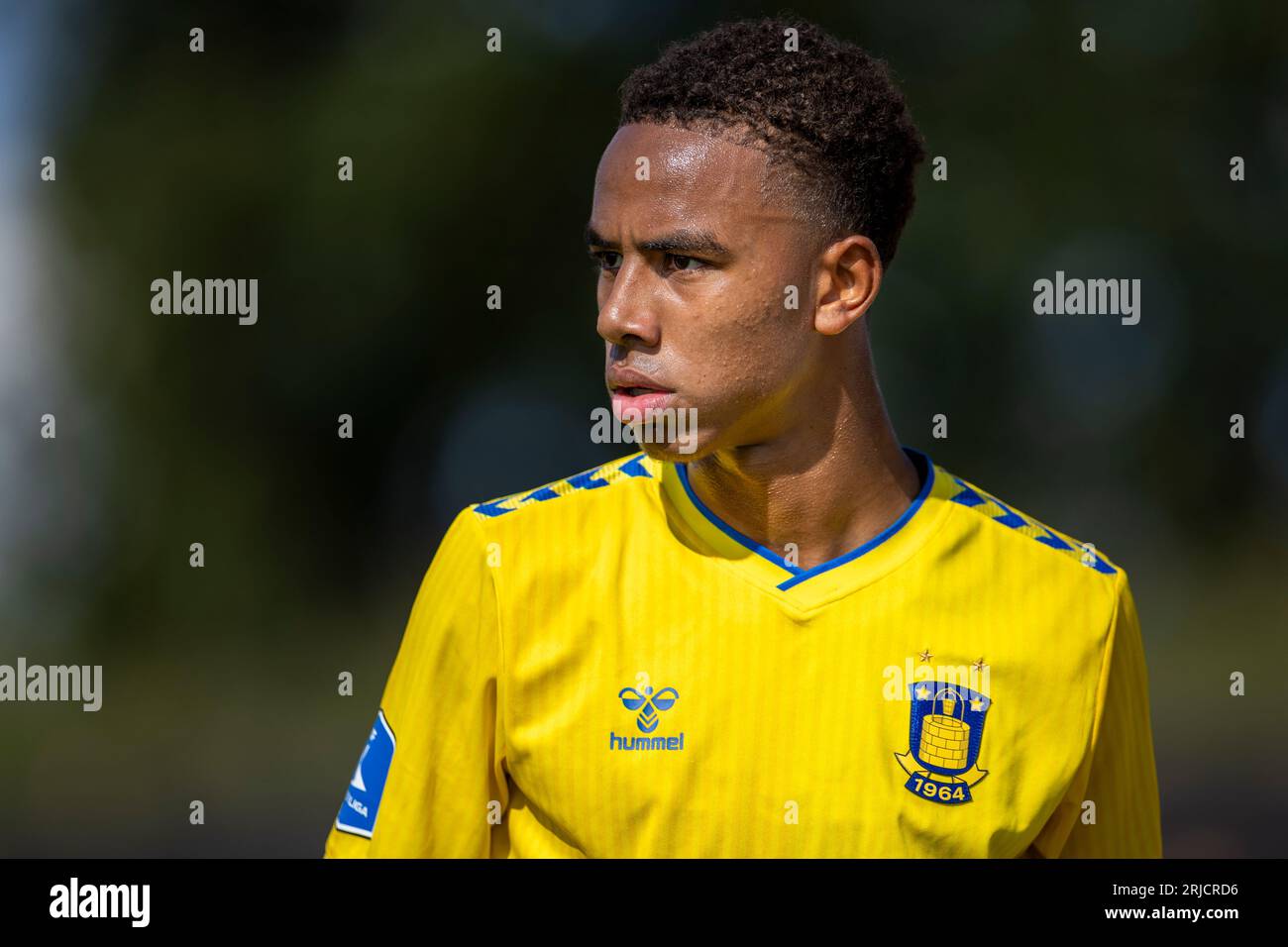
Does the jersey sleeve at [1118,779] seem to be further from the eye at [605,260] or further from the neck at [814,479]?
the eye at [605,260]

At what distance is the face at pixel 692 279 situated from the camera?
8.12 ft

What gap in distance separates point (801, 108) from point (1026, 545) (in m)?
0.96

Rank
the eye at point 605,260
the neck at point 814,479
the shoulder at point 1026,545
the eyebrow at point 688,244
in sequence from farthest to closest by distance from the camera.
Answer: the shoulder at point 1026,545, the neck at point 814,479, the eye at point 605,260, the eyebrow at point 688,244

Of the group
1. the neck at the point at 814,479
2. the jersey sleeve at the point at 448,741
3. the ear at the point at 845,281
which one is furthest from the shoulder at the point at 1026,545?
the jersey sleeve at the point at 448,741

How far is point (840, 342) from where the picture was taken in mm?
2711

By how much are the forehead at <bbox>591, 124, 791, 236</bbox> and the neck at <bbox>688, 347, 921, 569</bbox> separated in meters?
0.39

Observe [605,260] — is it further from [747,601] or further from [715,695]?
[715,695]

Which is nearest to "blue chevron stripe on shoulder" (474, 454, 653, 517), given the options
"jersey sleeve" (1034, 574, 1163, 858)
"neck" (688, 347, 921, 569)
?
"neck" (688, 347, 921, 569)

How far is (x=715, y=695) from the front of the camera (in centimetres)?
264

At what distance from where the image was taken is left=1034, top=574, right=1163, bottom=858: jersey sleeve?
2.80 meters

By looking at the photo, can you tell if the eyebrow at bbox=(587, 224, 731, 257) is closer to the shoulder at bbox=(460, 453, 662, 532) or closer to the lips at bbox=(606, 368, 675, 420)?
the lips at bbox=(606, 368, 675, 420)

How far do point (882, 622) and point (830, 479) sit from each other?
11.0 inches

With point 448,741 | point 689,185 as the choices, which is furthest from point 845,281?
point 448,741

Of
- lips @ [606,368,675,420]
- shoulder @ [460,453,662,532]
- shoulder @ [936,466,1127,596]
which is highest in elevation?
lips @ [606,368,675,420]
